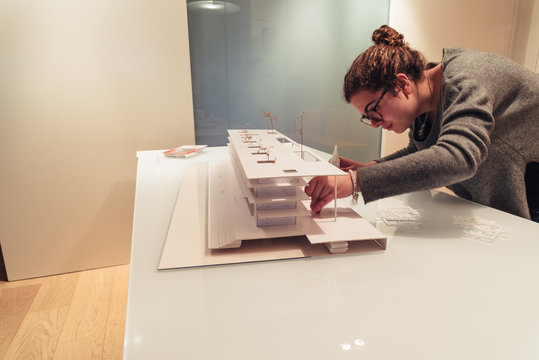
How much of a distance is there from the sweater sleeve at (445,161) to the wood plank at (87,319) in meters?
1.32

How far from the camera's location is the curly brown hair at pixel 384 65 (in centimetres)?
99

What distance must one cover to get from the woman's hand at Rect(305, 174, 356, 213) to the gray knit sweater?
0.04 meters

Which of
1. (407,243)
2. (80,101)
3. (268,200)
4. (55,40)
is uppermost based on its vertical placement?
(55,40)

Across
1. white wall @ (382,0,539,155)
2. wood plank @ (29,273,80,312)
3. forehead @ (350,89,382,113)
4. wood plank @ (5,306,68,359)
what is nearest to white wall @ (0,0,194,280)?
wood plank @ (29,273,80,312)

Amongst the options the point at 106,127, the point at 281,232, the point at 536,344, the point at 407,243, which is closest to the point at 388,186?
the point at 407,243

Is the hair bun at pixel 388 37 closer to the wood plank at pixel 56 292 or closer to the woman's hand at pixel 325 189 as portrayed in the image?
the woman's hand at pixel 325 189

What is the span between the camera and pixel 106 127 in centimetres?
203

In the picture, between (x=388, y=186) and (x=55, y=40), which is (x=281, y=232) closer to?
(x=388, y=186)

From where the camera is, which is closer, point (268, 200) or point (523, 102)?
point (268, 200)

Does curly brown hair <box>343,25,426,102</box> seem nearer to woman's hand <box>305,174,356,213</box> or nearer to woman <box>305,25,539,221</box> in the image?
woman <box>305,25,539,221</box>

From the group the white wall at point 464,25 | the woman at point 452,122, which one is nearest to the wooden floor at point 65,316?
the woman at point 452,122

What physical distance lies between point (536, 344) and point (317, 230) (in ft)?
1.27

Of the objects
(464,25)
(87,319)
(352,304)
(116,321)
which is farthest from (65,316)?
(464,25)

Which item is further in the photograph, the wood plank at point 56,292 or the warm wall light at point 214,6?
the warm wall light at point 214,6
